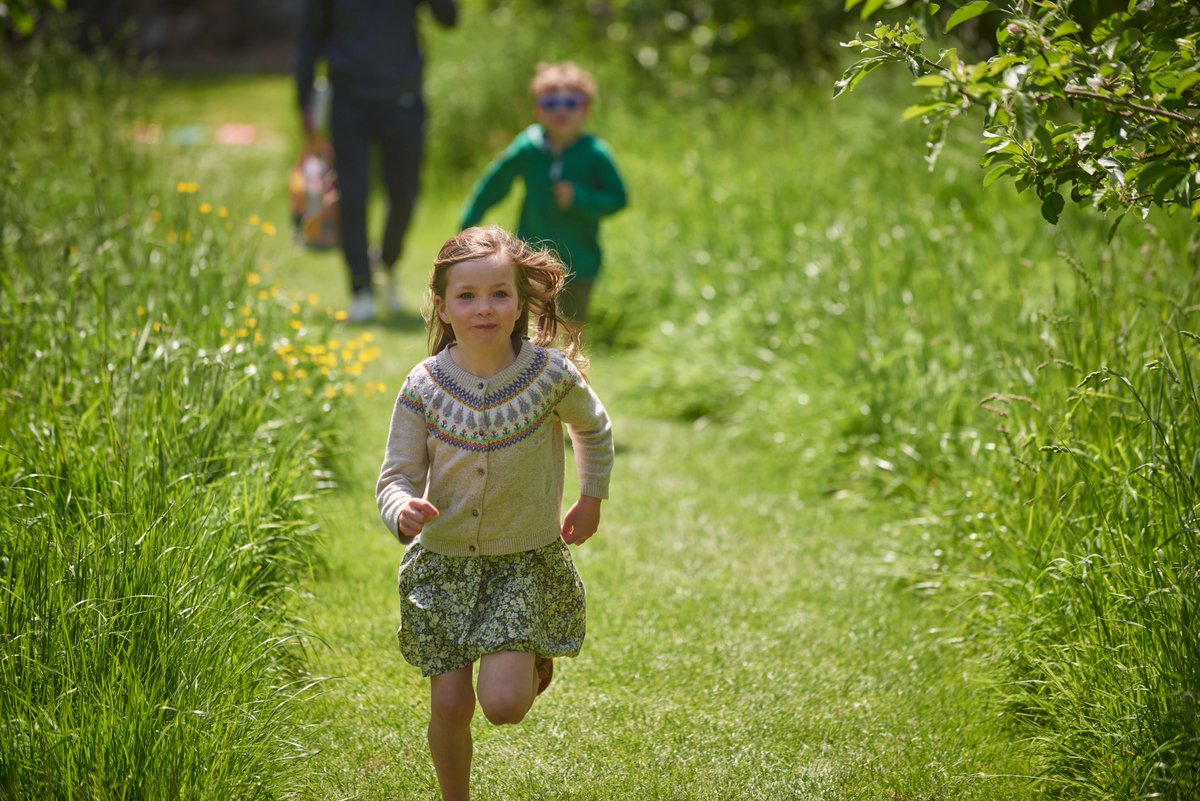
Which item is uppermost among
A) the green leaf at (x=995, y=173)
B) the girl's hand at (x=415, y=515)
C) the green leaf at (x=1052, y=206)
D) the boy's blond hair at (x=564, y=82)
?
the boy's blond hair at (x=564, y=82)

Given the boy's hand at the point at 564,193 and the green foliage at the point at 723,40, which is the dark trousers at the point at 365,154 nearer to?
the boy's hand at the point at 564,193

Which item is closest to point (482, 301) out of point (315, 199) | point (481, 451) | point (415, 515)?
point (481, 451)

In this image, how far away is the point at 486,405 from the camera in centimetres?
312

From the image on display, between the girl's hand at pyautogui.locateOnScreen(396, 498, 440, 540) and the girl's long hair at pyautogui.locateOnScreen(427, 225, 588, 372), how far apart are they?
1.78ft

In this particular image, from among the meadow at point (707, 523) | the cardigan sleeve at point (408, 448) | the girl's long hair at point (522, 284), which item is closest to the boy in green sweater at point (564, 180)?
the meadow at point (707, 523)

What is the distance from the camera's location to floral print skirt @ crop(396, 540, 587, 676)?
305cm

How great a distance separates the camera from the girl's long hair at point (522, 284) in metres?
3.17

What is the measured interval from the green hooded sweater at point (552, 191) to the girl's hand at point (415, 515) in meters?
3.78

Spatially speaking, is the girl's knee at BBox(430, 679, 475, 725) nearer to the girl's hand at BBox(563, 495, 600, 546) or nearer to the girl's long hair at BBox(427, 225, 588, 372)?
the girl's hand at BBox(563, 495, 600, 546)

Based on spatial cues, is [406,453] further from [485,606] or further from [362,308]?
[362,308]

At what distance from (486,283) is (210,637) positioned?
1039 millimetres

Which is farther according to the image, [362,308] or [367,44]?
[362,308]

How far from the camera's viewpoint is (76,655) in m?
3.03

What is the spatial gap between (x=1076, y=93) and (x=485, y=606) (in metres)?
1.66
